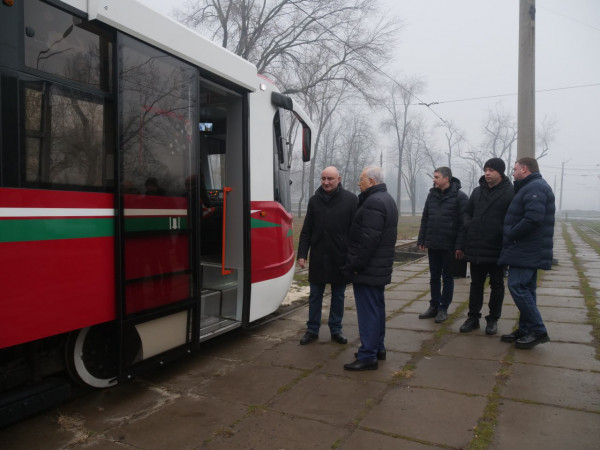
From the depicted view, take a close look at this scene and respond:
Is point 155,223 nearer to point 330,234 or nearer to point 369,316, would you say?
point 330,234

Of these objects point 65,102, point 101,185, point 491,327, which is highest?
point 65,102

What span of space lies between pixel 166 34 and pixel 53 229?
5.74ft

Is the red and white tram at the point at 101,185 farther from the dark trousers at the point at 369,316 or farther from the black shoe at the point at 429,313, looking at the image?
the black shoe at the point at 429,313

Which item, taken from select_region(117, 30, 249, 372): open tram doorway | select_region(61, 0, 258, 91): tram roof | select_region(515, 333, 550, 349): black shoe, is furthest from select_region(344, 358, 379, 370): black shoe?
select_region(61, 0, 258, 91): tram roof

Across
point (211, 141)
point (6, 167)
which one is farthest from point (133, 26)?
point (211, 141)

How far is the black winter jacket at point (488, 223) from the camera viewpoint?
193 inches

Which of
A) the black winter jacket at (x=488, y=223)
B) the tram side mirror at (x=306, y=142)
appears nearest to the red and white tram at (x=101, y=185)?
the tram side mirror at (x=306, y=142)

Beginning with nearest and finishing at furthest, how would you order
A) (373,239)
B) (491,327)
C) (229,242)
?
1. (373,239)
2. (229,242)
3. (491,327)

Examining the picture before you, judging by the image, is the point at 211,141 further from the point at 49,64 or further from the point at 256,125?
the point at 49,64

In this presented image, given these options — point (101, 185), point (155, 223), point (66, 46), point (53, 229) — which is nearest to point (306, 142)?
point (155, 223)

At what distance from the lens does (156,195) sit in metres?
3.56

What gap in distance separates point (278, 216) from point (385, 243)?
60.8 inches

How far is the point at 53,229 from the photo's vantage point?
2814mm

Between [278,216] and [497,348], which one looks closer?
[497,348]
